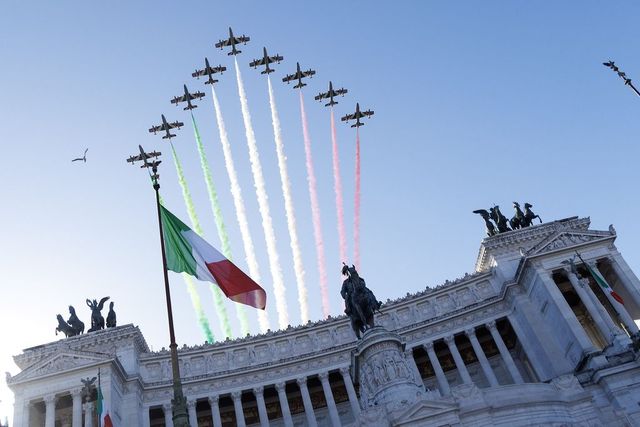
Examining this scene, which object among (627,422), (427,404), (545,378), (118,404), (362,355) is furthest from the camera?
(545,378)

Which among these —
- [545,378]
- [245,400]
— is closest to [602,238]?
[545,378]

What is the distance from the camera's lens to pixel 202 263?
2583cm

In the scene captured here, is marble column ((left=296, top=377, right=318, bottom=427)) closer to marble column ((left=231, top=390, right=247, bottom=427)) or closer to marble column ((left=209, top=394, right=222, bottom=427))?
marble column ((left=231, top=390, right=247, bottom=427))

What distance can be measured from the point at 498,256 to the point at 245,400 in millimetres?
28395

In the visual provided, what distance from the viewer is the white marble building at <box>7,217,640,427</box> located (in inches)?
1912

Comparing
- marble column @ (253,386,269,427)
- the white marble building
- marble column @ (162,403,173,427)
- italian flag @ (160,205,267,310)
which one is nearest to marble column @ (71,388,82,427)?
the white marble building

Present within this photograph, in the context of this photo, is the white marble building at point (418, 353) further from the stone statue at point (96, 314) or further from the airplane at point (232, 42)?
the airplane at point (232, 42)

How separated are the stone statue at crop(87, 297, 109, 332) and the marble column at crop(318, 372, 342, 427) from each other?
20693mm

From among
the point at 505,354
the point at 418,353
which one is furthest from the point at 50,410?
the point at 505,354

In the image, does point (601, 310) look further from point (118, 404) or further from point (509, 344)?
point (118, 404)

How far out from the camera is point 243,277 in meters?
26.4

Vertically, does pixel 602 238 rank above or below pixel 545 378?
above

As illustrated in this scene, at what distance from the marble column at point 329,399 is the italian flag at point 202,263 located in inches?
1249

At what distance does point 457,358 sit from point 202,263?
38173mm
